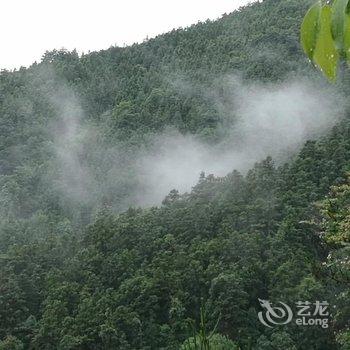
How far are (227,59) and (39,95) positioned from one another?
21116 millimetres

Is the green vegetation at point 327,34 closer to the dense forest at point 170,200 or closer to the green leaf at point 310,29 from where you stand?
the green leaf at point 310,29

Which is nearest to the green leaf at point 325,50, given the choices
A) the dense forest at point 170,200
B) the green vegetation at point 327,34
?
the green vegetation at point 327,34

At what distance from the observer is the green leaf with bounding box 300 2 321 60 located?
535mm

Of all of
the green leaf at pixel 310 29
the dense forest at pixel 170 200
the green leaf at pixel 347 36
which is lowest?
the green leaf at pixel 347 36

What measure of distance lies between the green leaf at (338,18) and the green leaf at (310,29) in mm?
16

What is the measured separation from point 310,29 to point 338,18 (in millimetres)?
31

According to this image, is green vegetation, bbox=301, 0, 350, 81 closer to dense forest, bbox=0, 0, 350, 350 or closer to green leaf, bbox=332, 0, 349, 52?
green leaf, bbox=332, 0, 349, 52

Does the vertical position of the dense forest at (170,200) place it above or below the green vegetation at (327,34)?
above

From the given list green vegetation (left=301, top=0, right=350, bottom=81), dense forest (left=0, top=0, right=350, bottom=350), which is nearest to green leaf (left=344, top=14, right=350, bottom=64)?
green vegetation (left=301, top=0, right=350, bottom=81)

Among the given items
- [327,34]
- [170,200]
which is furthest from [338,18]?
[170,200]

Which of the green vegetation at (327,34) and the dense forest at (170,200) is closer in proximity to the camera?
the green vegetation at (327,34)

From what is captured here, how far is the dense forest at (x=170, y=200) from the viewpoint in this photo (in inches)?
814

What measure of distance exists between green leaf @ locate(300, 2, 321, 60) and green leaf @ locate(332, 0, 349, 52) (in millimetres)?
16

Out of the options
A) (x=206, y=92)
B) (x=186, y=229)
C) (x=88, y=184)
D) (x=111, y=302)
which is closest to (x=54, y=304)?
(x=111, y=302)
